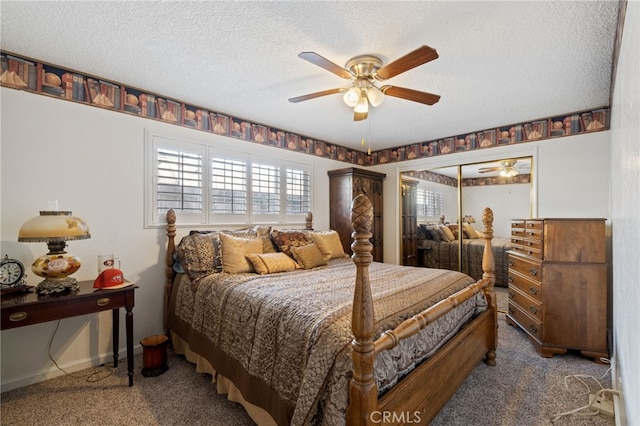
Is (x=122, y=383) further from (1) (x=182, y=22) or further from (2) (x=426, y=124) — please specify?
(2) (x=426, y=124)

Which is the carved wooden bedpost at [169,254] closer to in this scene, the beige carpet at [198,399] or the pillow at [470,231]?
the beige carpet at [198,399]

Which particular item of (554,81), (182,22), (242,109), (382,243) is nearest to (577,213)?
(554,81)

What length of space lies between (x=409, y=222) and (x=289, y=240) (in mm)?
2377

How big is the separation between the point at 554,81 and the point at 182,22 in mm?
3023

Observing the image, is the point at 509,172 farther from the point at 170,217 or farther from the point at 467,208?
the point at 170,217

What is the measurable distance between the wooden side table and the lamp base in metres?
0.03

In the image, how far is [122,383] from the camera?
2.21 m

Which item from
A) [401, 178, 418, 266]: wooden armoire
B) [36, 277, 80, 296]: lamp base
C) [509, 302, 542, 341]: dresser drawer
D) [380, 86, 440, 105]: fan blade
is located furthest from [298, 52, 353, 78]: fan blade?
[401, 178, 418, 266]: wooden armoire

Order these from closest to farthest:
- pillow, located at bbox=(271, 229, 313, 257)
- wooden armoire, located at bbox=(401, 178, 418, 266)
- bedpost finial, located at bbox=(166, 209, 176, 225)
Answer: bedpost finial, located at bbox=(166, 209, 176, 225), pillow, located at bbox=(271, 229, 313, 257), wooden armoire, located at bbox=(401, 178, 418, 266)

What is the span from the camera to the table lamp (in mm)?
1908

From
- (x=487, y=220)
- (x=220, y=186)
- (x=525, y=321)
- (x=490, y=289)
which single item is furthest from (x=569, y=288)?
(x=220, y=186)

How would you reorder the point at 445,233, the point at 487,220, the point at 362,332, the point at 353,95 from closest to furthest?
the point at 362,332 < the point at 353,95 < the point at 487,220 < the point at 445,233

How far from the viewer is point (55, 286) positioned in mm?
1991

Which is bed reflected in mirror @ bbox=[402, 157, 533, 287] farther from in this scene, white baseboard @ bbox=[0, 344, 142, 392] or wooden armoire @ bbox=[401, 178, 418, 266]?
white baseboard @ bbox=[0, 344, 142, 392]
